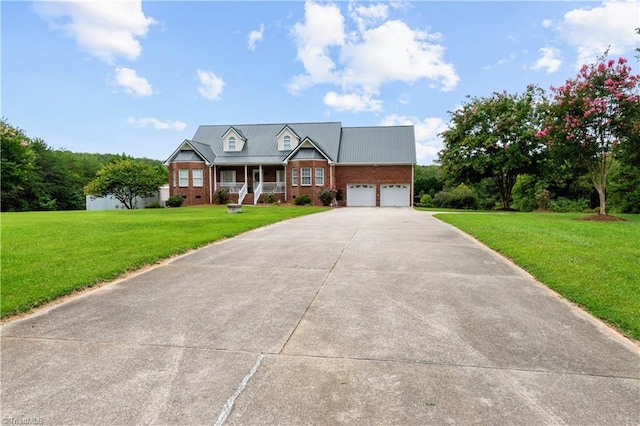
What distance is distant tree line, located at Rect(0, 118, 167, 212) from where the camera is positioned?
3706 cm

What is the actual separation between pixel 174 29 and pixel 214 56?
5.18 m

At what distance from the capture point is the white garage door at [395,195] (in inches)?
1324

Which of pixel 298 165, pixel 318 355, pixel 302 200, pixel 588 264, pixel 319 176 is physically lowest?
pixel 318 355

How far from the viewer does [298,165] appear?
31609mm

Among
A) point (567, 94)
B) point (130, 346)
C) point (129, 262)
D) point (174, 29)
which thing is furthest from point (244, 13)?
point (130, 346)

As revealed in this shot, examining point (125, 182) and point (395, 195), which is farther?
point (395, 195)

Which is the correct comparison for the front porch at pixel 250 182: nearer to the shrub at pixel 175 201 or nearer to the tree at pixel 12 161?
the shrub at pixel 175 201

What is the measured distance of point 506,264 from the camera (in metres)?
Result: 7.35

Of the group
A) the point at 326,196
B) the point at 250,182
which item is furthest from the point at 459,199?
the point at 250,182

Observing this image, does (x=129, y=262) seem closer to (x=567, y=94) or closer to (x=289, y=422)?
(x=289, y=422)

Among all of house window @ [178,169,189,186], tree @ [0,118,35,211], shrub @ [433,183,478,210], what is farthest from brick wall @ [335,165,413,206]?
tree @ [0,118,35,211]

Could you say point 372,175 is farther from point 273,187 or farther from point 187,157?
point 187,157

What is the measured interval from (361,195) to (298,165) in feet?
21.7

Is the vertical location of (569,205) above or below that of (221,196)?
below
